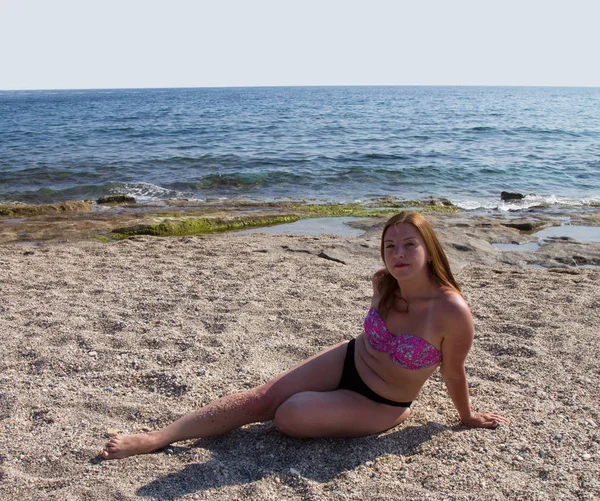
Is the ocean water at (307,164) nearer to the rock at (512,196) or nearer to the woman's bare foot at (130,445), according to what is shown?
the rock at (512,196)

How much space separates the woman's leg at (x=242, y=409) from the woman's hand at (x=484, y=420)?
0.85m

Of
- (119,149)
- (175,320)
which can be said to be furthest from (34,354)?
(119,149)

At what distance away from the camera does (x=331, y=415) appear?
123 inches

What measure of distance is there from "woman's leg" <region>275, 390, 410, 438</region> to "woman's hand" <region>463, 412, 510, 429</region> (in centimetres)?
50

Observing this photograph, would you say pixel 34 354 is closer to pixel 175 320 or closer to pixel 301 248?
pixel 175 320

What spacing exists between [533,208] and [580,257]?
218 inches

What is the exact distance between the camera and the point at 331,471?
2.94 meters

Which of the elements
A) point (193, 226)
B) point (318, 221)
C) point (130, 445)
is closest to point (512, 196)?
point (318, 221)

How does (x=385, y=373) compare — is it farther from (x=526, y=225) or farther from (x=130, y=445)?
(x=526, y=225)

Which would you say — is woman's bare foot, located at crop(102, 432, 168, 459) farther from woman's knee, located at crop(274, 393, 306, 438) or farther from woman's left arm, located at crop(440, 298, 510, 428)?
woman's left arm, located at crop(440, 298, 510, 428)

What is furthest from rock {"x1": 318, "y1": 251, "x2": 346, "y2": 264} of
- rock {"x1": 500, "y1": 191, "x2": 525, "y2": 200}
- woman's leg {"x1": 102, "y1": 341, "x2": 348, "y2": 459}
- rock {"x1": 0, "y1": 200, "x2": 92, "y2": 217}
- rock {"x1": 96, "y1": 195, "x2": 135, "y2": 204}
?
rock {"x1": 500, "y1": 191, "x2": 525, "y2": 200}

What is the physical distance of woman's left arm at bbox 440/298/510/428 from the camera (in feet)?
10.1

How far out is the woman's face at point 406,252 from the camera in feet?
10.4

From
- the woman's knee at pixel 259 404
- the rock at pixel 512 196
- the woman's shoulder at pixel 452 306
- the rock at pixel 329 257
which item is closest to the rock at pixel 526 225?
the rock at pixel 512 196
